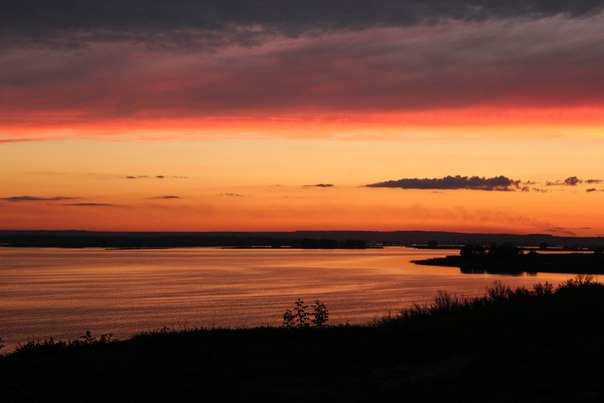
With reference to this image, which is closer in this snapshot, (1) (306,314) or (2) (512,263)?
(1) (306,314)

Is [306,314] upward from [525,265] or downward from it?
upward

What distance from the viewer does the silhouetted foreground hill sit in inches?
525

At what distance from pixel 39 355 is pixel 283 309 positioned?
49045 millimetres

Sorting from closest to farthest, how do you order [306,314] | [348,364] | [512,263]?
[348,364] → [306,314] → [512,263]

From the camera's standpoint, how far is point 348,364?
16172mm

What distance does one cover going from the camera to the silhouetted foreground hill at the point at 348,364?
13336 millimetres

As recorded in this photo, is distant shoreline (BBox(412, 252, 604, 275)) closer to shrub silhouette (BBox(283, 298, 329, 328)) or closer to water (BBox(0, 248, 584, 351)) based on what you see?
water (BBox(0, 248, 584, 351))

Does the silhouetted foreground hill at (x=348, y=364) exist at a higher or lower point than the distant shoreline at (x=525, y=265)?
higher

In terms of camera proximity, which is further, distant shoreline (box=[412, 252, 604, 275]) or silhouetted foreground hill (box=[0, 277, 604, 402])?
distant shoreline (box=[412, 252, 604, 275])

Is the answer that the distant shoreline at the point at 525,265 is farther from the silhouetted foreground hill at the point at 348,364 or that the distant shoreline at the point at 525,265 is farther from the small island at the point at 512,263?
the silhouetted foreground hill at the point at 348,364

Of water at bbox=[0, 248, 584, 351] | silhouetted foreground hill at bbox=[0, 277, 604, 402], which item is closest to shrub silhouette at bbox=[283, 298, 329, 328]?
silhouetted foreground hill at bbox=[0, 277, 604, 402]

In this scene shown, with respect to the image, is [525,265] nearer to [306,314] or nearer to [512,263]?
[512,263]

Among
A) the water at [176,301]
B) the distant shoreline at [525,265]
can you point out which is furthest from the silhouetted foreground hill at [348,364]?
the distant shoreline at [525,265]

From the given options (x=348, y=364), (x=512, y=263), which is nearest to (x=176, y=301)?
(x=348, y=364)
